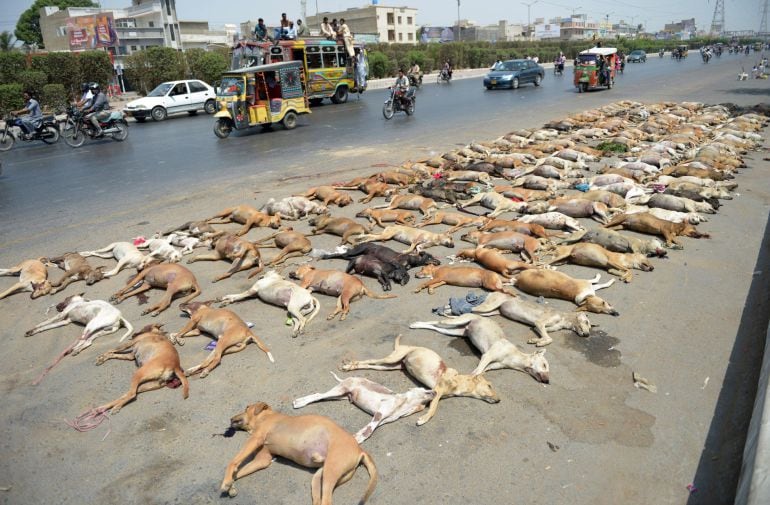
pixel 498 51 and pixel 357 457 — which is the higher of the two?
pixel 498 51

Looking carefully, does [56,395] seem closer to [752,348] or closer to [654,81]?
[752,348]

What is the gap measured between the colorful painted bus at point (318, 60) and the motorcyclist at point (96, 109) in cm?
647

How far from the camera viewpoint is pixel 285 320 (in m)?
6.00

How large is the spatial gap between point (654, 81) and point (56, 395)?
39.6m

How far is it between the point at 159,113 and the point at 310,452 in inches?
1028

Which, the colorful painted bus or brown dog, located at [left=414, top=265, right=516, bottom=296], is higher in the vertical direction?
the colorful painted bus

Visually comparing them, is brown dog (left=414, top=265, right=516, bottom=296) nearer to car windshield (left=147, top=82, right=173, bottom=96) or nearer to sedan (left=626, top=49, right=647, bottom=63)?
car windshield (left=147, top=82, right=173, bottom=96)

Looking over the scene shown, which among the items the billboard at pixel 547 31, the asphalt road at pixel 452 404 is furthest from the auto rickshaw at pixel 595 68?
the billboard at pixel 547 31

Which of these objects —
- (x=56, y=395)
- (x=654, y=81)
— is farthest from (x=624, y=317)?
(x=654, y=81)

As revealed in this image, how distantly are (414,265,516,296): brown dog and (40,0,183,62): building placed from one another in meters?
55.1

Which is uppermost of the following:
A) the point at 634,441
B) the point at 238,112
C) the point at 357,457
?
the point at 238,112

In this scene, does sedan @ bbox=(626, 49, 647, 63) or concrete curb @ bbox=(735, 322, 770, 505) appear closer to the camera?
concrete curb @ bbox=(735, 322, 770, 505)

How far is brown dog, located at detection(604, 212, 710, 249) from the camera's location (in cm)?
770

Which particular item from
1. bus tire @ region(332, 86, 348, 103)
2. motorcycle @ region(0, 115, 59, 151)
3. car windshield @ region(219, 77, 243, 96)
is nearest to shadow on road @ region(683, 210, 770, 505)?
car windshield @ region(219, 77, 243, 96)
